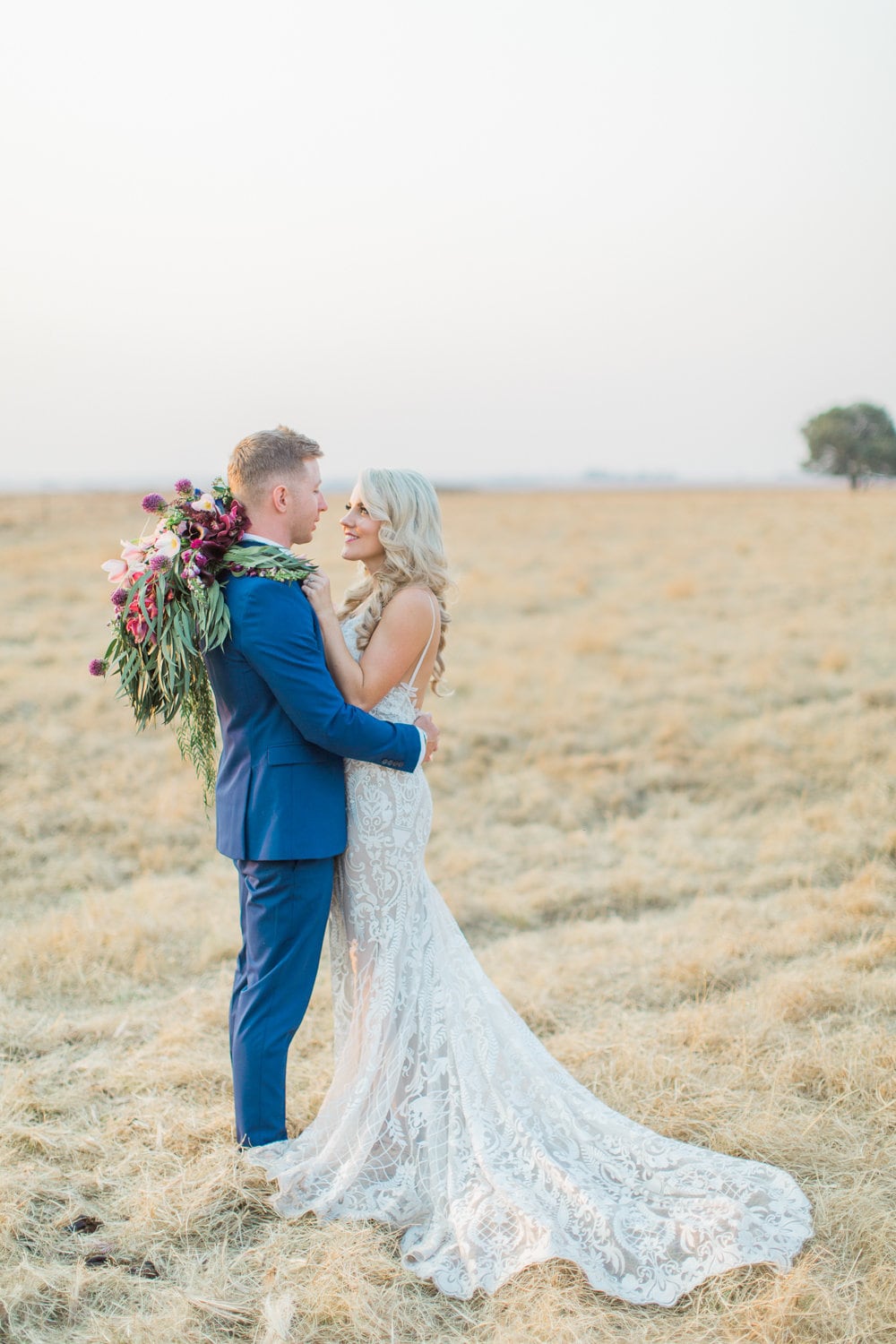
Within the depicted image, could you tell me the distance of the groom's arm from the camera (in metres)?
3.30

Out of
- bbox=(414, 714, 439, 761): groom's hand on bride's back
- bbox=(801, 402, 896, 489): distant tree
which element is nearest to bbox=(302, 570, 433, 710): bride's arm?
bbox=(414, 714, 439, 761): groom's hand on bride's back

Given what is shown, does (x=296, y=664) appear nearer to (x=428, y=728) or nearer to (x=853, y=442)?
(x=428, y=728)

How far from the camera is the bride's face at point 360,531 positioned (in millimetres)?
3709

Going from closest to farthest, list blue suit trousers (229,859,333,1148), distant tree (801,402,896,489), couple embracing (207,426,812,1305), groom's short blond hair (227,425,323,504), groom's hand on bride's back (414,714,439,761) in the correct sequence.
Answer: couple embracing (207,426,812,1305) → groom's short blond hair (227,425,323,504) → blue suit trousers (229,859,333,1148) → groom's hand on bride's back (414,714,439,761) → distant tree (801,402,896,489)

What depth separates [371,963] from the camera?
3736 millimetres

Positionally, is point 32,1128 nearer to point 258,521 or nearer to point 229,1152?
point 229,1152

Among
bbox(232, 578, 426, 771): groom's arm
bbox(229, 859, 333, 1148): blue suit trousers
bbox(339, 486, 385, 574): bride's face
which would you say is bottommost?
bbox(229, 859, 333, 1148): blue suit trousers

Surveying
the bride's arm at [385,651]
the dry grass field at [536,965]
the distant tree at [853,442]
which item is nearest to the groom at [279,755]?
the bride's arm at [385,651]

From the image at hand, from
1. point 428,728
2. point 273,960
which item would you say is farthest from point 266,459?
point 273,960

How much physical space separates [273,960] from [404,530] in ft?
5.10

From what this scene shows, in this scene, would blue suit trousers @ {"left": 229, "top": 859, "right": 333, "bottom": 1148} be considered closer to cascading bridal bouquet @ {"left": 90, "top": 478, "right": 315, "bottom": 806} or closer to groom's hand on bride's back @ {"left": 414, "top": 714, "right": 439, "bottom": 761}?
groom's hand on bride's back @ {"left": 414, "top": 714, "right": 439, "bottom": 761}

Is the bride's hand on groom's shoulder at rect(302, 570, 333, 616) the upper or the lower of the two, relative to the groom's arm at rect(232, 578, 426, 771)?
upper

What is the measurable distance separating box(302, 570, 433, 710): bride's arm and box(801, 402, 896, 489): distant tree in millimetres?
43964

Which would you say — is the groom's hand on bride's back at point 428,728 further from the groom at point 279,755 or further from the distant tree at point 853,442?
the distant tree at point 853,442
